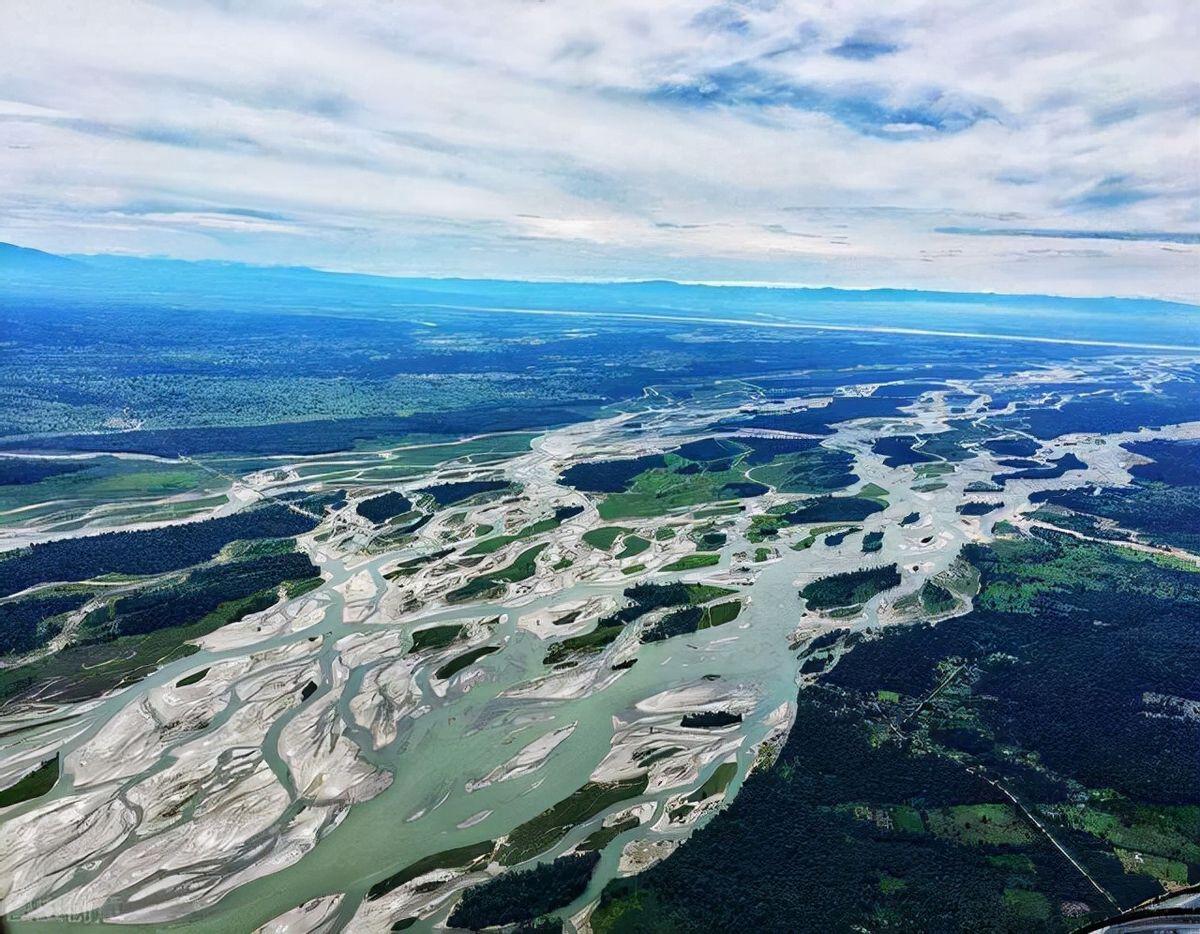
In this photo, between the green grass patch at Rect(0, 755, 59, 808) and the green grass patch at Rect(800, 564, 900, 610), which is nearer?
the green grass patch at Rect(0, 755, 59, 808)

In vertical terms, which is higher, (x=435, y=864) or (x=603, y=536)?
(x=603, y=536)

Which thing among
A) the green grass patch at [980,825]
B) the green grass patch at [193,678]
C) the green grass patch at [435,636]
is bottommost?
the green grass patch at [980,825]

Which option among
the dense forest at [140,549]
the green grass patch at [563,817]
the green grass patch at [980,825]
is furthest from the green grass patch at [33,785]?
the green grass patch at [980,825]

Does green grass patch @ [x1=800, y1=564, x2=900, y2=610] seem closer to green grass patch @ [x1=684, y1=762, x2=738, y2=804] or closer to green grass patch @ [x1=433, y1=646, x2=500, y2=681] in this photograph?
green grass patch @ [x1=684, y1=762, x2=738, y2=804]

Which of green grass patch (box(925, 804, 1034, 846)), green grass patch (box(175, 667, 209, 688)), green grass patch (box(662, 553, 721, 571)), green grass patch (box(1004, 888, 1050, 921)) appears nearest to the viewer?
green grass patch (box(1004, 888, 1050, 921))

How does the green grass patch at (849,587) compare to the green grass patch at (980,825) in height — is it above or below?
above

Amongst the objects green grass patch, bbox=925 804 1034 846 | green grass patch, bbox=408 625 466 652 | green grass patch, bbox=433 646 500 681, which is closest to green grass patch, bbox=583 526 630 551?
green grass patch, bbox=408 625 466 652

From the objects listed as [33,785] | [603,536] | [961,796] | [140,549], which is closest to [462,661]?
[33,785]

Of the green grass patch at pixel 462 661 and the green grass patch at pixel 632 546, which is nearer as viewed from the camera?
the green grass patch at pixel 462 661

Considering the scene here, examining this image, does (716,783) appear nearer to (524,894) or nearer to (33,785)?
(524,894)

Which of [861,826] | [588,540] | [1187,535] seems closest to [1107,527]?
[1187,535]

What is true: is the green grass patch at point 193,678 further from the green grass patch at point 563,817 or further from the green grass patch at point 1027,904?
the green grass patch at point 1027,904
